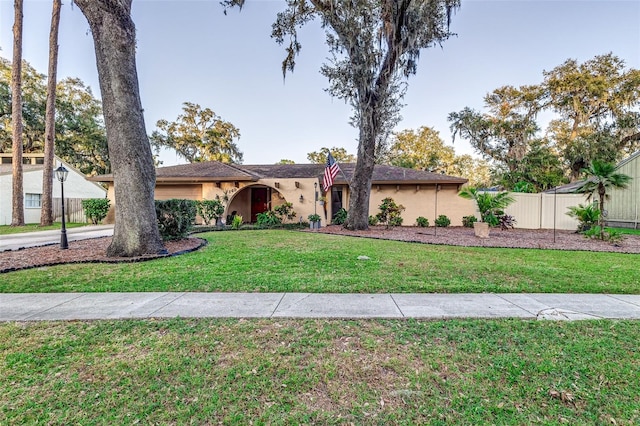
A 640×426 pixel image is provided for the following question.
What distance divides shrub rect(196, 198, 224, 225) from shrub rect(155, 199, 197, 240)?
472 centimetres

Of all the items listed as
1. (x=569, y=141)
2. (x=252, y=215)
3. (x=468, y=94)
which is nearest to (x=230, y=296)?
(x=252, y=215)

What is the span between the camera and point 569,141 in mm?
21250

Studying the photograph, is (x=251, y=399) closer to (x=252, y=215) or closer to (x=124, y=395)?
(x=124, y=395)

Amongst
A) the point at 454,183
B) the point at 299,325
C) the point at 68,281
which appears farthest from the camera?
the point at 454,183

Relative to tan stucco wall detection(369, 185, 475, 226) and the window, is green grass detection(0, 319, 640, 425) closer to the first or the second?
tan stucco wall detection(369, 185, 475, 226)

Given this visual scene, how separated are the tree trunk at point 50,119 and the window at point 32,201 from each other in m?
4.13

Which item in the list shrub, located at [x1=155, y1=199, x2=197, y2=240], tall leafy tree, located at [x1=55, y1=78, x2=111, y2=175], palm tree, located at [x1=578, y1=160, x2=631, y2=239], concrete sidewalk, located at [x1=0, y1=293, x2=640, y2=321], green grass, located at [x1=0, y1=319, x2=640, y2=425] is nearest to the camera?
green grass, located at [x1=0, y1=319, x2=640, y2=425]

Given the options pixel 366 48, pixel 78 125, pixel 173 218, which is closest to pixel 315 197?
pixel 366 48

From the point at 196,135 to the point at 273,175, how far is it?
1548cm

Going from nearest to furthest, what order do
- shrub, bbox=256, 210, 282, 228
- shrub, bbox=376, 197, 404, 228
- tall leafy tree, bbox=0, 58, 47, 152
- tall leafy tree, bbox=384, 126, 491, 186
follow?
shrub, bbox=256, 210, 282, 228 → shrub, bbox=376, 197, 404, 228 → tall leafy tree, bbox=0, 58, 47, 152 → tall leafy tree, bbox=384, 126, 491, 186

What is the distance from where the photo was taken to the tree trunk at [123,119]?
6918mm

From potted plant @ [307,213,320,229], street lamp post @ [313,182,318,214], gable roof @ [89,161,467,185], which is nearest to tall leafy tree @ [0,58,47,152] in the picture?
gable roof @ [89,161,467,185]

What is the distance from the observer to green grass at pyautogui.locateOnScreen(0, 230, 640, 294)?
4.81 metres

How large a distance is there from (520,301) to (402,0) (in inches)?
422
